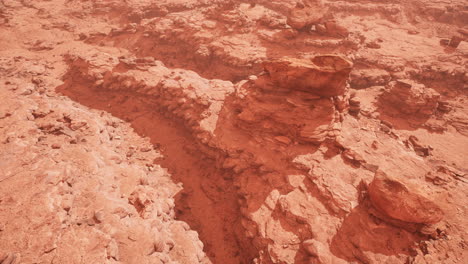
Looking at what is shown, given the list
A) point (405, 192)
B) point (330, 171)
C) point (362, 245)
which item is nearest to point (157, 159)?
point (330, 171)

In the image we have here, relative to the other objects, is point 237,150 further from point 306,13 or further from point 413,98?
point 306,13

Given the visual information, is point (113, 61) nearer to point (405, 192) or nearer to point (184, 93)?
point (184, 93)

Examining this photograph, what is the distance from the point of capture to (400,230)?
13.4 ft

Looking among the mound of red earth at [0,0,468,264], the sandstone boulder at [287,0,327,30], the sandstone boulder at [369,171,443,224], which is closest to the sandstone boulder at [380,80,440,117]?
the mound of red earth at [0,0,468,264]

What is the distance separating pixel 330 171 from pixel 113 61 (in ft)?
30.4

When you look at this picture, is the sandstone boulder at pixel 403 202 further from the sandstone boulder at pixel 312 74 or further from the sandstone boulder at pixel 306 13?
the sandstone boulder at pixel 306 13

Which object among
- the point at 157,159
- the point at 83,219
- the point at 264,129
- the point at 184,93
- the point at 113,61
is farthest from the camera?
the point at 113,61

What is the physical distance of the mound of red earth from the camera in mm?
3854

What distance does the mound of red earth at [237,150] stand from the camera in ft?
12.6

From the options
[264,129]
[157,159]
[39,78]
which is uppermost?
[264,129]

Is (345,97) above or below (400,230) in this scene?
above

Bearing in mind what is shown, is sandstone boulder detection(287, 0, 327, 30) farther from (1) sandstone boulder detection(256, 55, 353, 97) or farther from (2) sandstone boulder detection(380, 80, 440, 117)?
(1) sandstone boulder detection(256, 55, 353, 97)

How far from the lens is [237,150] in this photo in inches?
240

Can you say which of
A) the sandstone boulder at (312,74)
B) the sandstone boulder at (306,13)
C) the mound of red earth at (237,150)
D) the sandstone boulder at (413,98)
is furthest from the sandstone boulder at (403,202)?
the sandstone boulder at (306,13)
